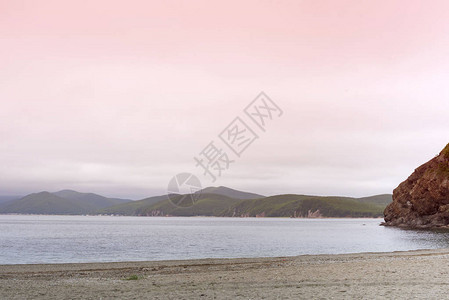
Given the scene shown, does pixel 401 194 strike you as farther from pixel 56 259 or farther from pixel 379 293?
pixel 379 293

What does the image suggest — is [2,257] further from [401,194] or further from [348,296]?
→ [401,194]

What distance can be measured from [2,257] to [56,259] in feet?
29.7

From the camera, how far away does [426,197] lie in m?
158

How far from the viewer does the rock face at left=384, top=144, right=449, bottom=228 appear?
149m

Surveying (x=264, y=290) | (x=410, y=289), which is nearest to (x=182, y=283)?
(x=264, y=290)

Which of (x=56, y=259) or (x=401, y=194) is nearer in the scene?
(x=56, y=259)

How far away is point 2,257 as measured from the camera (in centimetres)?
5762

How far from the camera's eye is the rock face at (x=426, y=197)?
149 metres

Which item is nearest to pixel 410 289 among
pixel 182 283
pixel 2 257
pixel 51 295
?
pixel 182 283

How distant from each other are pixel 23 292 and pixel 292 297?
1421 cm

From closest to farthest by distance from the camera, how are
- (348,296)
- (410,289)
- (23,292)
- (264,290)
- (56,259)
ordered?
(348,296) → (410,289) → (264,290) → (23,292) → (56,259)

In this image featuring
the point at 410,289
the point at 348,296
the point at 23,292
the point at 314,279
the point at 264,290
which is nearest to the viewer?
the point at 348,296

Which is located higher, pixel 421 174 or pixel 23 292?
pixel 421 174

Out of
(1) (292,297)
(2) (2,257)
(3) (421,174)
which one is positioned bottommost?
(2) (2,257)
